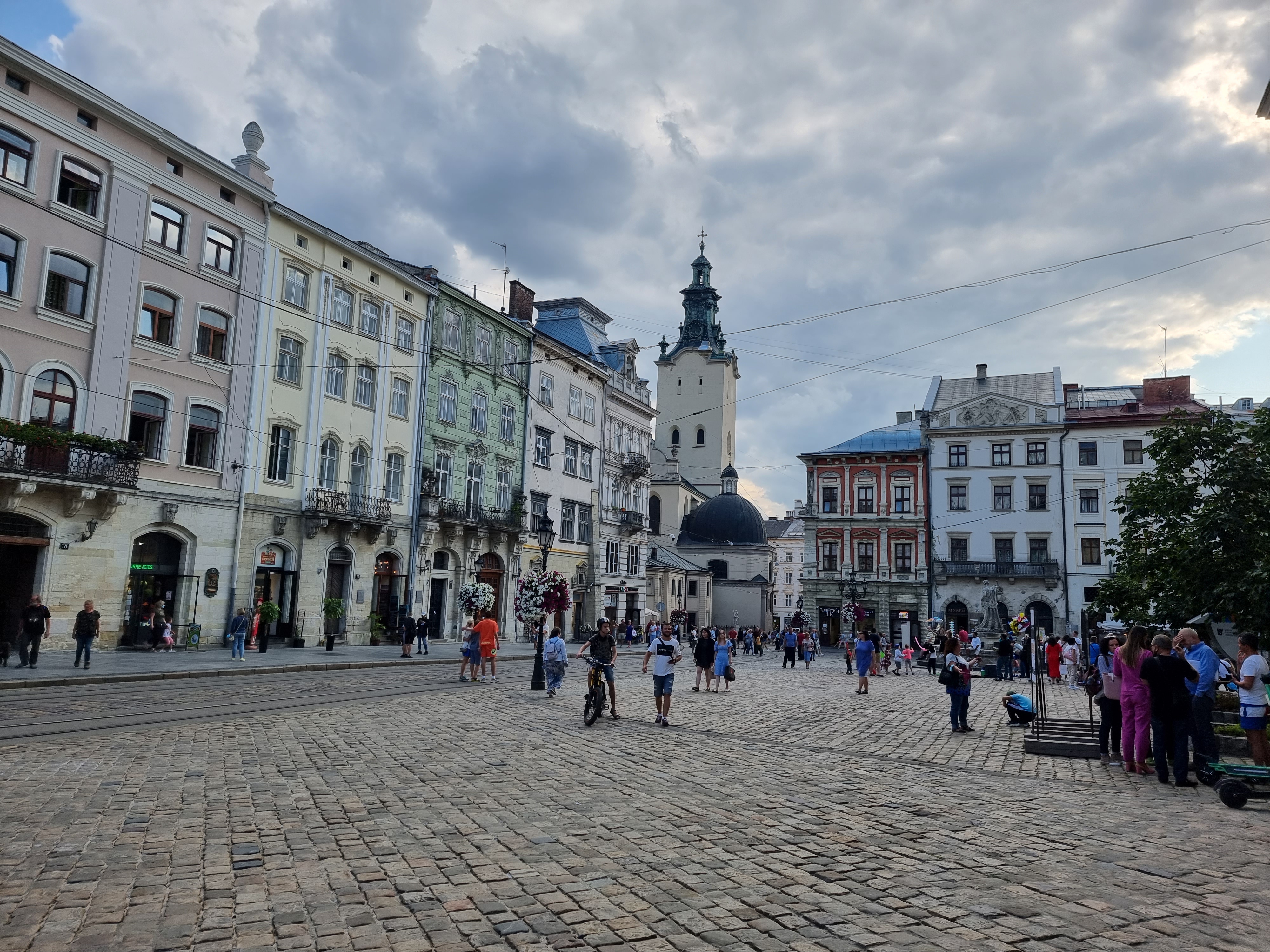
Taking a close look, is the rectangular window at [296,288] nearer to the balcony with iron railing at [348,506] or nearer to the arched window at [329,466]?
the arched window at [329,466]

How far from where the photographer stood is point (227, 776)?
28.8ft

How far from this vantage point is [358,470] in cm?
3428

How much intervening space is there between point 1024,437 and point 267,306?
4570cm

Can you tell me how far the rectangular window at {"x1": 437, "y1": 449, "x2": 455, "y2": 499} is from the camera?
38.2 meters

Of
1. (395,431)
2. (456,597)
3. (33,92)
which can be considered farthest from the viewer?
(456,597)

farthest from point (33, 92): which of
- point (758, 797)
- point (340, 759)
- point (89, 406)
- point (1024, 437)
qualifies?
point (1024, 437)

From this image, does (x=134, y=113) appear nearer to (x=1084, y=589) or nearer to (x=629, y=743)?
(x=629, y=743)

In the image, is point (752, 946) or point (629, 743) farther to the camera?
point (629, 743)

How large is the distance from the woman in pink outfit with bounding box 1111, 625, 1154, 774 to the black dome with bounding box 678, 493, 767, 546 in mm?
68256

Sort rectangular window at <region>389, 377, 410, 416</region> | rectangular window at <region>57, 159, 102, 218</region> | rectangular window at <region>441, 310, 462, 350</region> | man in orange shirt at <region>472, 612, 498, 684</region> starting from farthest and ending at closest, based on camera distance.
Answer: rectangular window at <region>441, 310, 462, 350</region>
rectangular window at <region>389, 377, 410, 416</region>
rectangular window at <region>57, 159, 102, 218</region>
man in orange shirt at <region>472, 612, 498, 684</region>

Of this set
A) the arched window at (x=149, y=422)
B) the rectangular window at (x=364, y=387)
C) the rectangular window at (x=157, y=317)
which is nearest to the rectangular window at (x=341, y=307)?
the rectangular window at (x=364, y=387)

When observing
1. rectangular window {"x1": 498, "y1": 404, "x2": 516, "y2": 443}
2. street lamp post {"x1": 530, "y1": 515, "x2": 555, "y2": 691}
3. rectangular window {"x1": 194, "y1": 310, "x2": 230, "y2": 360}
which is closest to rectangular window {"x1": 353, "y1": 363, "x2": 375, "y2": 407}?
rectangular window {"x1": 194, "y1": 310, "x2": 230, "y2": 360}

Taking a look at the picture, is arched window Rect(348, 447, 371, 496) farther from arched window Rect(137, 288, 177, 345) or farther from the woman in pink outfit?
the woman in pink outfit

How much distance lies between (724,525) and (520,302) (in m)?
39.2
